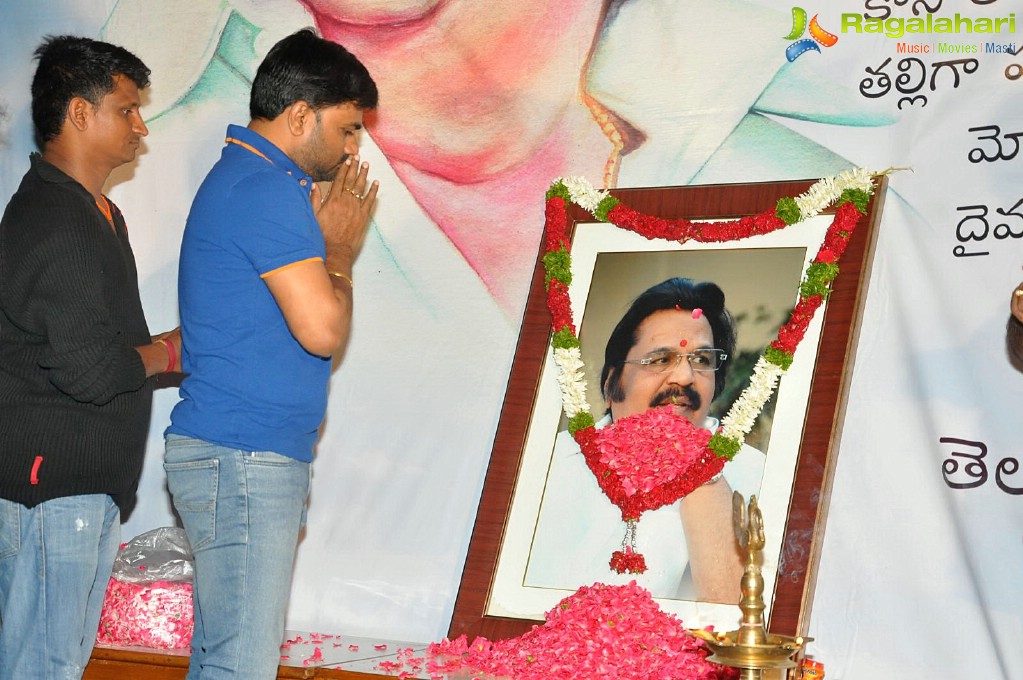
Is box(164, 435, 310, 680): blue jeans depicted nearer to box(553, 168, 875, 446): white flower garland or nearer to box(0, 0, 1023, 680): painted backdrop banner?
box(553, 168, 875, 446): white flower garland

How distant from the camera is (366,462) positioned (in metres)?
3.73

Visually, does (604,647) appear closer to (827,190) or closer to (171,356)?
(171,356)

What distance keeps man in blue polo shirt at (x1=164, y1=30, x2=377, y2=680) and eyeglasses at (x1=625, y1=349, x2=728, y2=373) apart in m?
1.10

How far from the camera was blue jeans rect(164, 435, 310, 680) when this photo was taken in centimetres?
214

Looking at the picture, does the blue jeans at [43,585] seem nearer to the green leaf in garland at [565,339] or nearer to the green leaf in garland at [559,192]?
the green leaf in garland at [565,339]

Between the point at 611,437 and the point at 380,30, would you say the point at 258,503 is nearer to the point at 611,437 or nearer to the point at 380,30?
the point at 611,437

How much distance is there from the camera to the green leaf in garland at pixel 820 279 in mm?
2902

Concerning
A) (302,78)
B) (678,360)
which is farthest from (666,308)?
(302,78)

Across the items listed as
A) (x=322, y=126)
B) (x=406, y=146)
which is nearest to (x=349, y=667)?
(x=322, y=126)

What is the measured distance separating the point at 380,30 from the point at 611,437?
1825 millimetres

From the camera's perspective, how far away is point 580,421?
3105 millimetres

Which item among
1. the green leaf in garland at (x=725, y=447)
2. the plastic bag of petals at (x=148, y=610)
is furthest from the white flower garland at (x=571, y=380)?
the plastic bag of petals at (x=148, y=610)

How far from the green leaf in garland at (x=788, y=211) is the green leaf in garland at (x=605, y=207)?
0.53m

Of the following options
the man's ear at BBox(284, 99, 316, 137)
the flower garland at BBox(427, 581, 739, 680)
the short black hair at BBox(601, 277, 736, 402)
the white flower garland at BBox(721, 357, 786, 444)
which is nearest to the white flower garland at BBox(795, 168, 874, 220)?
the short black hair at BBox(601, 277, 736, 402)
